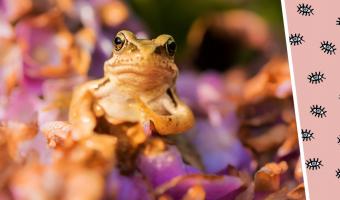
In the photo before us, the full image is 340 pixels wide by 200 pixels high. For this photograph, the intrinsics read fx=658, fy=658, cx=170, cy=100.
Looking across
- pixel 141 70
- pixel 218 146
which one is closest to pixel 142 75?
pixel 141 70

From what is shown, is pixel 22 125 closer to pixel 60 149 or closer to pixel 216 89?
pixel 60 149

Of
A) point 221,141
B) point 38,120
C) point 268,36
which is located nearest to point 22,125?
point 38,120

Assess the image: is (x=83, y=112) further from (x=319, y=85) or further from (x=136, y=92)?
(x=319, y=85)

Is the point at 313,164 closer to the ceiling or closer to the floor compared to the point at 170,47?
closer to the floor

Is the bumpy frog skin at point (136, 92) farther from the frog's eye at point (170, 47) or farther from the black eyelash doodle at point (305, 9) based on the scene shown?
the black eyelash doodle at point (305, 9)

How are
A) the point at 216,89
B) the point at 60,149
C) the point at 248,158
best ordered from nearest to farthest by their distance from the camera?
1. the point at 60,149
2. the point at 248,158
3. the point at 216,89

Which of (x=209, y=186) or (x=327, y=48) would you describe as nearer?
(x=209, y=186)

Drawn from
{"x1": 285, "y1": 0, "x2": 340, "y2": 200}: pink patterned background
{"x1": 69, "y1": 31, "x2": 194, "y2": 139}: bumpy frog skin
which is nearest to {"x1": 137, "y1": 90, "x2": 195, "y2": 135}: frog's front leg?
{"x1": 69, "y1": 31, "x2": 194, "y2": 139}: bumpy frog skin
